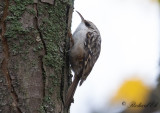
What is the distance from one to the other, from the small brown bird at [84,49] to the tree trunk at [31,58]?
0.41 m

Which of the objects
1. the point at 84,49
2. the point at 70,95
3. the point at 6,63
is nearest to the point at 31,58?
the point at 6,63

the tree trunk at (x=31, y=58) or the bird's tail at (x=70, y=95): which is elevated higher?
the tree trunk at (x=31, y=58)

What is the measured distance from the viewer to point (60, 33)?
7.26ft

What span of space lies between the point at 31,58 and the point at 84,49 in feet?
3.11

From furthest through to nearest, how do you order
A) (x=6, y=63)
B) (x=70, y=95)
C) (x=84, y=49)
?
(x=84, y=49) → (x=70, y=95) → (x=6, y=63)

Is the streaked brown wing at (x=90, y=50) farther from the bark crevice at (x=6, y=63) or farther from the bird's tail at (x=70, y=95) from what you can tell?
the bark crevice at (x=6, y=63)

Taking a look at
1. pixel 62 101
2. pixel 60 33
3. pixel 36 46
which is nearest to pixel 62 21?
pixel 60 33

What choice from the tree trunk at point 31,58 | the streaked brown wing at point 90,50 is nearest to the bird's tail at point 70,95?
the tree trunk at point 31,58

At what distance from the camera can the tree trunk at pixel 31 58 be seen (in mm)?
1893

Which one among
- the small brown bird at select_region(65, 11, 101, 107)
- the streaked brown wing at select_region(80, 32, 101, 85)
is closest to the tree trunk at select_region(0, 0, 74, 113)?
the small brown bird at select_region(65, 11, 101, 107)

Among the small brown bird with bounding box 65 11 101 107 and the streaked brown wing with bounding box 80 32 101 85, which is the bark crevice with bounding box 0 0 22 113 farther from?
the streaked brown wing with bounding box 80 32 101 85

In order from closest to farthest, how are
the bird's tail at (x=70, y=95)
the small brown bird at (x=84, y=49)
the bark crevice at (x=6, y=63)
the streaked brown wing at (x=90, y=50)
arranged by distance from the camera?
the bark crevice at (x=6, y=63) → the bird's tail at (x=70, y=95) → the small brown bird at (x=84, y=49) → the streaked brown wing at (x=90, y=50)

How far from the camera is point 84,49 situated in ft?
9.43

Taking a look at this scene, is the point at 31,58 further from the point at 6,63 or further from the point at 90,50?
the point at 90,50
